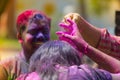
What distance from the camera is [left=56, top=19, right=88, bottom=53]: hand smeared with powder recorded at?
9.81 feet

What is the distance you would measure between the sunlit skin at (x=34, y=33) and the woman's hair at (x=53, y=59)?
1.57 ft

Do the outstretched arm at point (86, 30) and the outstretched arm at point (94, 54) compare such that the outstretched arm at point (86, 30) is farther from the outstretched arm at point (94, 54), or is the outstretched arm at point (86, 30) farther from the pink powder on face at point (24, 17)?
the pink powder on face at point (24, 17)

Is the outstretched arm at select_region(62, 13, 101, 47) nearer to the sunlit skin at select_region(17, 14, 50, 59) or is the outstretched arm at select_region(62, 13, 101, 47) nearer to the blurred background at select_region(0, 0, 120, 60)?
the sunlit skin at select_region(17, 14, 50, 59)

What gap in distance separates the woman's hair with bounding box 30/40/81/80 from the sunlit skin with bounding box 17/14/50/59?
18.9 inches

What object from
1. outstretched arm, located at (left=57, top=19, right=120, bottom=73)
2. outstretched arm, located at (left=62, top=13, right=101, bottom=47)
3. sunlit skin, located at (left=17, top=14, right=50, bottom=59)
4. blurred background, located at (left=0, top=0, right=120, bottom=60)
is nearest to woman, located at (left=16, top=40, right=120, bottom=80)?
outstretched arm, located at (left=57, top=19, right=120, bottom=73)

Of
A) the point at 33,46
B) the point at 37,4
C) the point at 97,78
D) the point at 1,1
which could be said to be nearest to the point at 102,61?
the point at 97,78

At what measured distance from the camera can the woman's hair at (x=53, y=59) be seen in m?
2.77

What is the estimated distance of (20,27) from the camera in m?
3.39

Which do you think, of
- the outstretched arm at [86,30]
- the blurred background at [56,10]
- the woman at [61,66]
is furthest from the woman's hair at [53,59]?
the blurred background at [56,10]

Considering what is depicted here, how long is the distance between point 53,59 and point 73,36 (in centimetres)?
30

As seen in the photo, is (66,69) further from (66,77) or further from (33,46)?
(33,46)

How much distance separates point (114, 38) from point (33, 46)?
21.5 inches

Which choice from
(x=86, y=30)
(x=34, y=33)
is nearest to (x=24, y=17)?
(x=34, y=33)

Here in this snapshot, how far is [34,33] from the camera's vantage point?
334 cm
